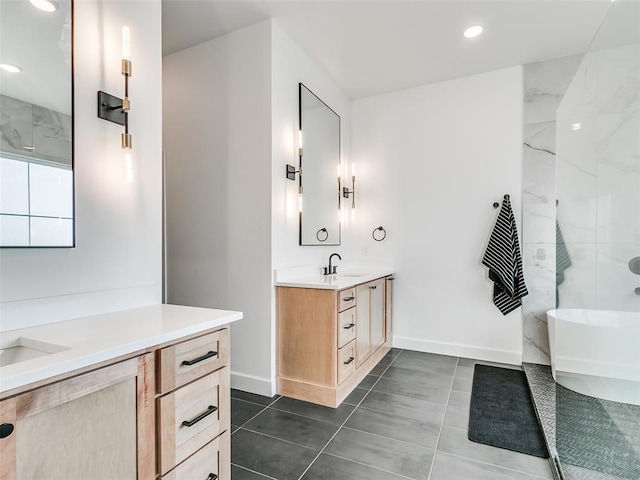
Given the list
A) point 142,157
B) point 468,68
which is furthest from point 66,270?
point 468,68

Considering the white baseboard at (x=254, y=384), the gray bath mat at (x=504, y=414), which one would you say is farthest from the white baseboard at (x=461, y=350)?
the white baseboard at (x=254, y=384)

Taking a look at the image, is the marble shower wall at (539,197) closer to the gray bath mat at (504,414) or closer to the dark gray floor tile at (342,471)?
the gray bath mat at (504,414)

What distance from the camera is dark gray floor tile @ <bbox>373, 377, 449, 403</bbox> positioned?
8.30 ft

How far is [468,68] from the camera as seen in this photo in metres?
3.28

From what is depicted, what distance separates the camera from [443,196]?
11.6 feet

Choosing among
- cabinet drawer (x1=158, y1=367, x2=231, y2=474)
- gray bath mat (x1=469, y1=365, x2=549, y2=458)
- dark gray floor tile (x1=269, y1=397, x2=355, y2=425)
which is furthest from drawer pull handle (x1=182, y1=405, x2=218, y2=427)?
gray bath mat (x1=469, y1=365, x2=549, y2=458)

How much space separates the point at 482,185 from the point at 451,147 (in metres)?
0.50

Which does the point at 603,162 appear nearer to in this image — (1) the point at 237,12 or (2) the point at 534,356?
(2) the point at 534,356

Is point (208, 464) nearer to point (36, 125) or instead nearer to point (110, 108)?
point (36, 125)

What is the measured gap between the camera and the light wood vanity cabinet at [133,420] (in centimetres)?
84

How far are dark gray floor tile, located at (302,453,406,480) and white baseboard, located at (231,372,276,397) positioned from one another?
0.85 m

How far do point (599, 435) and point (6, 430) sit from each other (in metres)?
2.20

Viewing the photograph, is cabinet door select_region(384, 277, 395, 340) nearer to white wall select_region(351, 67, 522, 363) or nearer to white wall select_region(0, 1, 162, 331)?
white wall select_region(351, 67, 522, 363)

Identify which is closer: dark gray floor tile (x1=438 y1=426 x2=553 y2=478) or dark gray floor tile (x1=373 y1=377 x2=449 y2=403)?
dark gray floor tile (x1=438 y1=426 x2=553 y2=478)
